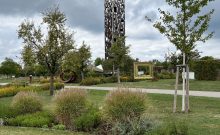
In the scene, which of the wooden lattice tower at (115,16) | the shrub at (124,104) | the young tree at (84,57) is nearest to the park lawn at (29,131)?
the shrub at (124,104)

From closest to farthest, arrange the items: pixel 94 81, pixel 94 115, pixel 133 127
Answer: pixel 133 127
pixel 94 115
pixel 94 81

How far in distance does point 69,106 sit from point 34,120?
4.40ft

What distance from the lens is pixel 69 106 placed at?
495 inches

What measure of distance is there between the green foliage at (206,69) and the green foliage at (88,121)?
26940mm

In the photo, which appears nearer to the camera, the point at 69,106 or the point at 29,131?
the point at 29,131

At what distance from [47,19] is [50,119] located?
Answer: 13330mm

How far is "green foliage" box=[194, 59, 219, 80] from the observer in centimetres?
3744

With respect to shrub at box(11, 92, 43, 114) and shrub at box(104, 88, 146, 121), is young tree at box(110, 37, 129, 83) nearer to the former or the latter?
shrub at box(11, 92, 43, 114)

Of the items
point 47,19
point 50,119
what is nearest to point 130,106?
point 50,119

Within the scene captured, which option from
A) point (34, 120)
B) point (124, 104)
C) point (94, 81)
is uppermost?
point (94, 81)

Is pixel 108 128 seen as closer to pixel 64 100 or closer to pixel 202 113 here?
pixel 64 100

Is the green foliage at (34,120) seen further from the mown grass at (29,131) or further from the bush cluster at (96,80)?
the bush cluster at (96,80)

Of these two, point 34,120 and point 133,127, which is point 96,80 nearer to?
point 34,120

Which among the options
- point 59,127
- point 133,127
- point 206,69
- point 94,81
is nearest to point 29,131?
point 59,127
